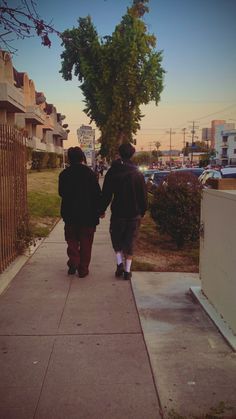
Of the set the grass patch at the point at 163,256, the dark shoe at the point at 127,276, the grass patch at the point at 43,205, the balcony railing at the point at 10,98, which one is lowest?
the grass patch at the point at 163,256

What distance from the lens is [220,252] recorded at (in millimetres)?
4391

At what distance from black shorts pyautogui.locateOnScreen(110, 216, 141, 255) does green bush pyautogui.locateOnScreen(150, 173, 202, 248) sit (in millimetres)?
2134

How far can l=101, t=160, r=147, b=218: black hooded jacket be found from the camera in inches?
235

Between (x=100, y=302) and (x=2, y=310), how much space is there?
1.16 meters

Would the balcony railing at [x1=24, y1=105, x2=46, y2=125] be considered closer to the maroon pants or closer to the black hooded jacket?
the maroon pants

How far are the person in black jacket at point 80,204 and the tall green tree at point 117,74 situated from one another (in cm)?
2898

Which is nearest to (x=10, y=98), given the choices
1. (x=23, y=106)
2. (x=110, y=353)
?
(x=23, y=106)

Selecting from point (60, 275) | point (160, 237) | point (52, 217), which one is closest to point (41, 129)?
point (52, 217)

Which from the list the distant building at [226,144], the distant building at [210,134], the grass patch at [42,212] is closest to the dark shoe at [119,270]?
the grass patch at [42,212]

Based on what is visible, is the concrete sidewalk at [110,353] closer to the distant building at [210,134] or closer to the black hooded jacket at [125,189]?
the black hooded jacket at [125,189]

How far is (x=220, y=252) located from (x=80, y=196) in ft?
8.04

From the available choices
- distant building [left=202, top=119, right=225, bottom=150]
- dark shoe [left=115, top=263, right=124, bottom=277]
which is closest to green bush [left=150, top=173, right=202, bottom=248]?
dark shoe [left=115, top=263, right=124, bottom=277]

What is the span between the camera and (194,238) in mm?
8312

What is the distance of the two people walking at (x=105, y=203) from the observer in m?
5.98
